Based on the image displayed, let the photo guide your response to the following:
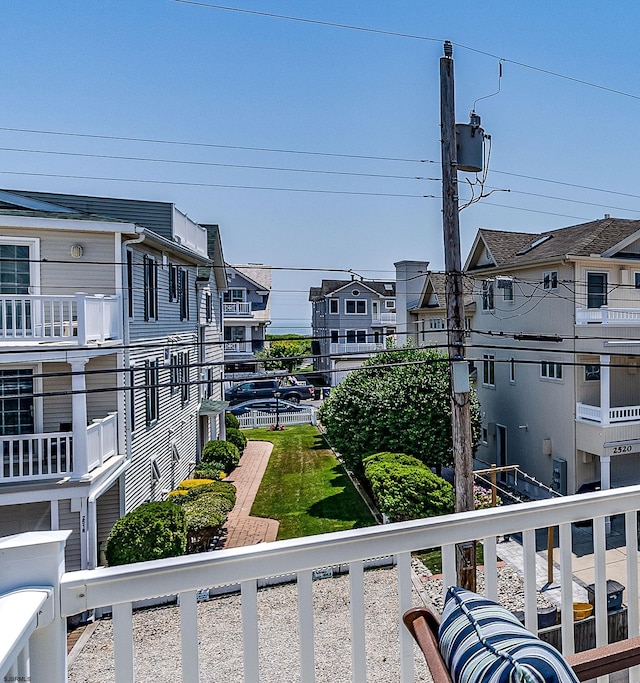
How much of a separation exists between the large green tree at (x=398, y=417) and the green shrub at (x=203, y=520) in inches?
153

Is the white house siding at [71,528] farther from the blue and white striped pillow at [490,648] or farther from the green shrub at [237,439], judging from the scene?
the green shrub at [237,439]

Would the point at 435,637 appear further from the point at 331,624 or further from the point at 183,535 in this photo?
the point at 183,535

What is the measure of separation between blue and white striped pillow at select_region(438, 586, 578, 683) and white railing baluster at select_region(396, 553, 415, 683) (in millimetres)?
145

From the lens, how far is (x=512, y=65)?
6.64 meters

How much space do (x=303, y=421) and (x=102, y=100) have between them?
1602cm

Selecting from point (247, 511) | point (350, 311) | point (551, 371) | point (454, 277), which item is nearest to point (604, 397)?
point (551, 371)

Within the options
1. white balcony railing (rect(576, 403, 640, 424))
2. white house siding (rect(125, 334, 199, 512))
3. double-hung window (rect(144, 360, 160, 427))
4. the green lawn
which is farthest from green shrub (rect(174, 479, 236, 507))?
white balcony railing (rect(576, 403, 640, 424))

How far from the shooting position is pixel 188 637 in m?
1.25

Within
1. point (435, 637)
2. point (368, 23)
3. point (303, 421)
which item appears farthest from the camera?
point (303, 421)

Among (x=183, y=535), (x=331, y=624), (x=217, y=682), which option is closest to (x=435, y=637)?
(x=217, y=682)

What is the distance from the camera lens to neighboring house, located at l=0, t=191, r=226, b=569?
738 centimetres

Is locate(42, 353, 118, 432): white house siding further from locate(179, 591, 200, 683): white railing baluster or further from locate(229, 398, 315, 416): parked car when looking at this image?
locate(229, 398, 315, 416): parked car

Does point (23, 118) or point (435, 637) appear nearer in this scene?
point (435, 637)

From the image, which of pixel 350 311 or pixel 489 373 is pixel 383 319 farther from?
pixel 489 373
